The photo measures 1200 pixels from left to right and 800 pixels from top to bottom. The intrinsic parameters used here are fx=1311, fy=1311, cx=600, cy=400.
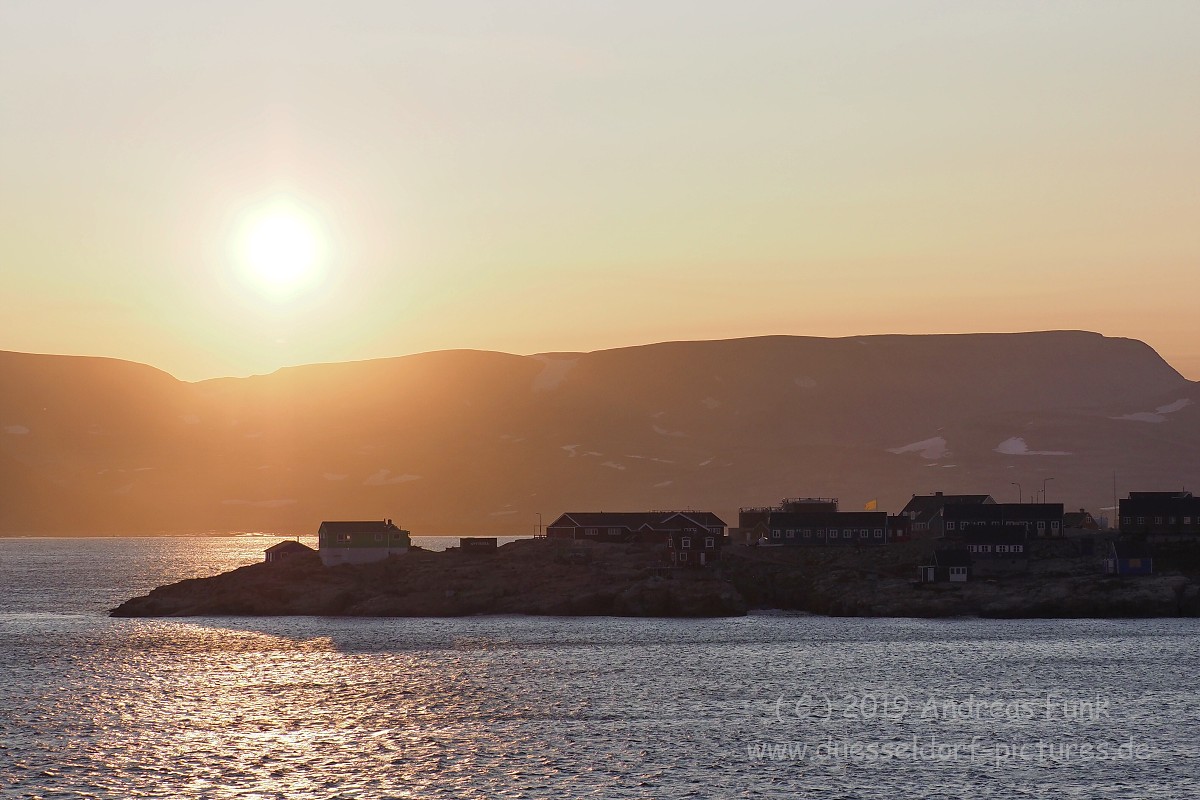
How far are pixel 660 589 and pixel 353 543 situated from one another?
142 ft

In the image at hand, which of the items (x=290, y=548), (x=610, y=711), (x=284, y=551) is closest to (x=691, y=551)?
(x=290, y=548)

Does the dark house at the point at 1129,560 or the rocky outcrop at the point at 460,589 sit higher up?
the dark house at the point at 1129,560

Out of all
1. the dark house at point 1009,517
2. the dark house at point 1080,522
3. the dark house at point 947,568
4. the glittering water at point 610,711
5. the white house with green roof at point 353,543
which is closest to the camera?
the glittering water at point 610,711

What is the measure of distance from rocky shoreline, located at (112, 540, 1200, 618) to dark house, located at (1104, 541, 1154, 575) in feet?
7.00

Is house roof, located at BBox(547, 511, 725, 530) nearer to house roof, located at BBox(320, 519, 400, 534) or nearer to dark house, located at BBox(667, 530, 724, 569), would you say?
dark house, located at BBox(667, 530, 724, 569)

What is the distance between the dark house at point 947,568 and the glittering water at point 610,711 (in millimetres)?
13686

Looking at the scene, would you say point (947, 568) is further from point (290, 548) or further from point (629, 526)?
point (290, 548)

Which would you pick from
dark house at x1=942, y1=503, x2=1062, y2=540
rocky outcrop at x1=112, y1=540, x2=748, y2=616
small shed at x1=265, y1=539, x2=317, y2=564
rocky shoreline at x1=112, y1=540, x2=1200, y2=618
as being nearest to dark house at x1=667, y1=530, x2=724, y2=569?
rocky shoreline at x1=112, y1=540, x2=1200, y2=618

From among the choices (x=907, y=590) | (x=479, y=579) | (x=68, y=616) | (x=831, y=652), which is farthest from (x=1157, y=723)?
(x=68, y=616)

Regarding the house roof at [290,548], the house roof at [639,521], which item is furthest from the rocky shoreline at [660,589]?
the house roof at [639,521]

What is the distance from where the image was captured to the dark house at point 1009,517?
16800 cm

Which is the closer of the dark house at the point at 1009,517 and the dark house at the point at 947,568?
the dark house at the point at 947,568

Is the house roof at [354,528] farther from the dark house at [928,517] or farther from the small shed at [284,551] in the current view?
the dark house at [928,517]

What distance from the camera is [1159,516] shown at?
162375mm
